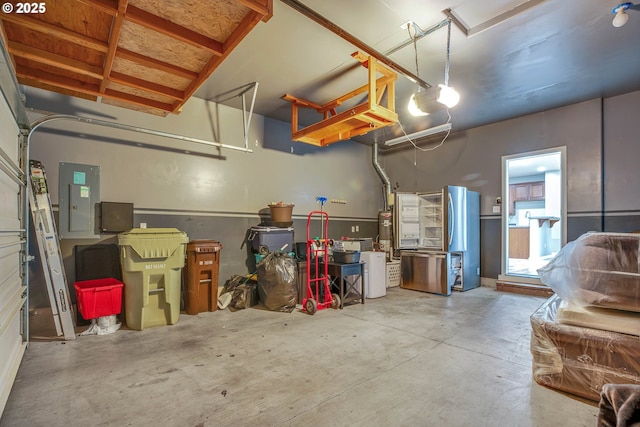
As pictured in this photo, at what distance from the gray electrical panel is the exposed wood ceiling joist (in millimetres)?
1104

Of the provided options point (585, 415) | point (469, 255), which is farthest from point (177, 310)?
point (469, 255)

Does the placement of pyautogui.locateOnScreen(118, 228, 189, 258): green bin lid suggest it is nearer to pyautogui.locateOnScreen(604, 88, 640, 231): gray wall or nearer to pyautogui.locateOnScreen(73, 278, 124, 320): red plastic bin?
pyautogui.locateOnScreen(73, 278, 124, 320): red plastic bin

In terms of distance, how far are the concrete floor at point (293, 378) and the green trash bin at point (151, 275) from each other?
0.17 meters

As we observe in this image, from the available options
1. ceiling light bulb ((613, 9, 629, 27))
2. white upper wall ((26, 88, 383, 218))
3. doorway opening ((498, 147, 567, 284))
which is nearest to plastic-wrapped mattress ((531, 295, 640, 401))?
ceiling light bulb ((613, 9, 629, 27))

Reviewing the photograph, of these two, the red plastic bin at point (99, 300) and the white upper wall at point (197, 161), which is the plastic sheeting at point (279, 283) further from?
the red plastic bin at point (99, 300)

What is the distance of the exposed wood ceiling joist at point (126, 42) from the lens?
1.95 m

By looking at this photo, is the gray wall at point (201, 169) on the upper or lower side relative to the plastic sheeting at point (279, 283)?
upper

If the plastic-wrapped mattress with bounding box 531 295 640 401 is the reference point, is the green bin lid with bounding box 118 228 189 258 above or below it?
above

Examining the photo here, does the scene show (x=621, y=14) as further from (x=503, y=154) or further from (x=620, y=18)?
(x=503, y=154)

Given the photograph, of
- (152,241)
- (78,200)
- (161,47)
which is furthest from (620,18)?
(78,200)

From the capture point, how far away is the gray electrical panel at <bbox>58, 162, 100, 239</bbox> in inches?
140

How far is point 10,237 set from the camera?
2.30m

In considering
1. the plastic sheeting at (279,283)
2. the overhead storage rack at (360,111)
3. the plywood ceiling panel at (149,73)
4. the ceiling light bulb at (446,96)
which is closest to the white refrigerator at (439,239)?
the overhead storage rack at (360,111)

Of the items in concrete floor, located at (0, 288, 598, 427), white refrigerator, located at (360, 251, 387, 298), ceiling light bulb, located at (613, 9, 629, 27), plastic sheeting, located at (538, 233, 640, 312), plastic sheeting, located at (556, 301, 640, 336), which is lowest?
concrete floor, located at (0, 288, 598, 427)
